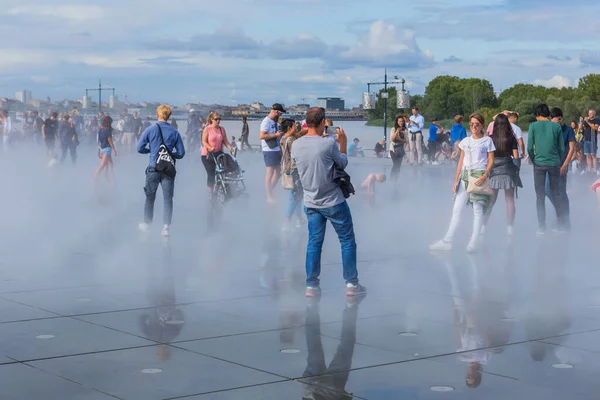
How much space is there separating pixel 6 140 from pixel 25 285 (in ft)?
117

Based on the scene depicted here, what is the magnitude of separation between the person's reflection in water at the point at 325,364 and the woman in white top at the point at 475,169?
4.25 meters

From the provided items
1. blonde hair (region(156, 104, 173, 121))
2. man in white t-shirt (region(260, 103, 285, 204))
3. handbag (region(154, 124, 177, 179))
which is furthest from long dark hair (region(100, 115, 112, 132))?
handbag (region(154, 124, 177, 179))

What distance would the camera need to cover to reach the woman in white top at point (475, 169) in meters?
12.1

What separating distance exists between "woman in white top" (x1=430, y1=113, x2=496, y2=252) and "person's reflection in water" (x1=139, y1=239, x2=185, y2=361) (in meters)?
3.58

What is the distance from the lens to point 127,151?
42.5 metres

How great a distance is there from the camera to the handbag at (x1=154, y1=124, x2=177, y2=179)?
1343cm

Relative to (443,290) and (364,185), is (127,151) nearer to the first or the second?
(364,185)

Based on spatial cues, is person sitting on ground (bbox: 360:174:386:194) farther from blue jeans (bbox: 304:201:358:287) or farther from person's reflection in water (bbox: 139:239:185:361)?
blue jeans (bbox: 304:201:358:287)

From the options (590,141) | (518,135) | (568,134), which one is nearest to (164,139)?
(518,135)

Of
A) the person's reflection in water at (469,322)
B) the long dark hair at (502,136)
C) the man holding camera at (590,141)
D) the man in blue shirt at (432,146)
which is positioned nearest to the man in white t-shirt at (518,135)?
the long dark hair at (502,136)

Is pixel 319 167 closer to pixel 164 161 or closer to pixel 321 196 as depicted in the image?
pixel 321 196

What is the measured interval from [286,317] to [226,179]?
10.8 m

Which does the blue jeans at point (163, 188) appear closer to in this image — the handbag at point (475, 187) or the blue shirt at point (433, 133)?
the handbag at point (475, 187)

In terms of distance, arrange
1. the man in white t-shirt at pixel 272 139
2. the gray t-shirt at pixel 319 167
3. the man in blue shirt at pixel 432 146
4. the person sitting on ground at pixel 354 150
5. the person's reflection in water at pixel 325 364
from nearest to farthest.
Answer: the person's reflection in water at pixel 325 364
the gray t-shirt at pixel 319 167
the man in white t-shirt at pixel 272 139
the man in blue shirt at pixel 432 146
the person sitting on ground at pixel 354 150
